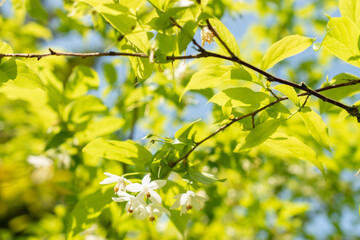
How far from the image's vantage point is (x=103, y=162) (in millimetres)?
1346

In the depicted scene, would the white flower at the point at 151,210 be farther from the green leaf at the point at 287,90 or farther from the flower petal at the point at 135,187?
the green leaf at the point at 287,90

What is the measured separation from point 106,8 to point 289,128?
44.1 inches

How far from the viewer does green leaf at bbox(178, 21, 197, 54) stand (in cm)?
57

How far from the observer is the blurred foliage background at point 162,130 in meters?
1.22

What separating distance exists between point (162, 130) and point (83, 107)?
3.23 ft

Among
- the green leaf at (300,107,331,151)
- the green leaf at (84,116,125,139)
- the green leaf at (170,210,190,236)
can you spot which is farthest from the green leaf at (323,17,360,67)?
the green leaf at (84,116,125,139)

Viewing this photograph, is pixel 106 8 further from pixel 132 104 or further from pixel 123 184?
pixel 132 104

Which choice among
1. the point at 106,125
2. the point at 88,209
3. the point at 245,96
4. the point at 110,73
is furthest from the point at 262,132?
the point at 110,73

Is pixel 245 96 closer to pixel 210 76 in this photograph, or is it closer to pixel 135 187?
pixel 210 76

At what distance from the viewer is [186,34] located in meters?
0.58

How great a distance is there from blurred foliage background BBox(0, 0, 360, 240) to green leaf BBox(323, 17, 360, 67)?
0.65 ft

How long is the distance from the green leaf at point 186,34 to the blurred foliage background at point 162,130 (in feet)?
0.36

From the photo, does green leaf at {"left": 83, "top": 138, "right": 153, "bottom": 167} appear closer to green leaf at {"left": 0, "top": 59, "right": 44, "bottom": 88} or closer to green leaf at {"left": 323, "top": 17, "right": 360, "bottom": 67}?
green leaf at {"left": 0, "top": 59, "right": 44, "bottom": 88}

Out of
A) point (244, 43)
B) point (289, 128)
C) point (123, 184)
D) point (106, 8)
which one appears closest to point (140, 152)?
point (123, 184)
